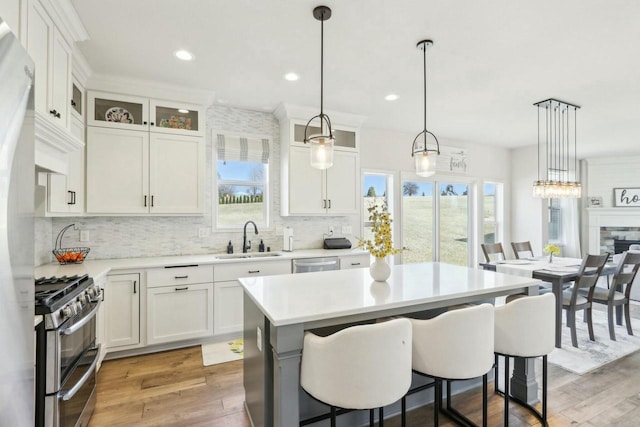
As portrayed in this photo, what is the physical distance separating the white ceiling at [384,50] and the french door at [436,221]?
5.55 ft

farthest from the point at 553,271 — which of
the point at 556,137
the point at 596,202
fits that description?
the point at 596,202

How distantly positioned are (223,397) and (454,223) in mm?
4870

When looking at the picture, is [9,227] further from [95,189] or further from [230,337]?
[230,337]

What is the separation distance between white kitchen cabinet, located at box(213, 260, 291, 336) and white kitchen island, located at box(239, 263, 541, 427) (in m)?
1.28

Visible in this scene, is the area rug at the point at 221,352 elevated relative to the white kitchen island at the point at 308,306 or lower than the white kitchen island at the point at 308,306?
lower

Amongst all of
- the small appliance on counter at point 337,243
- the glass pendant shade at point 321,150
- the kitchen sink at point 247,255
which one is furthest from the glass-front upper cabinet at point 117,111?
the small appliance on counter at point 337,243

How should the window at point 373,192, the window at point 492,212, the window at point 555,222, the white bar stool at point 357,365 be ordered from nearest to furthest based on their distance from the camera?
the white bar stool at point 357,365
the window at point 373,192
the window at point 492,212
the window at point 555,222

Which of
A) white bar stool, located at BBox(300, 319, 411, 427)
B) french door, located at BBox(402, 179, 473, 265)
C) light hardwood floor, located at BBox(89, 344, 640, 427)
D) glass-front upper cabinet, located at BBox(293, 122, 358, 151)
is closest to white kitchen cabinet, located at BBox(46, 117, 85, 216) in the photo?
light hardwood floor, located at BBox(89, 344, 640, 427)

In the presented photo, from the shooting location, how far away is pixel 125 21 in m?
2.25

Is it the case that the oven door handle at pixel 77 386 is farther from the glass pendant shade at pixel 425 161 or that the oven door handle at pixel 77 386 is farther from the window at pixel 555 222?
the window at pixel 555 222

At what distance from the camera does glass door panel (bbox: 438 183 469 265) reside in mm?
5664

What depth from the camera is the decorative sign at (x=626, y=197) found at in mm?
6909

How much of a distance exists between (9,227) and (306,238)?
3601mm

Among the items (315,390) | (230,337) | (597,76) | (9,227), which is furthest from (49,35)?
(597,76)
